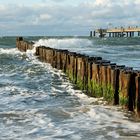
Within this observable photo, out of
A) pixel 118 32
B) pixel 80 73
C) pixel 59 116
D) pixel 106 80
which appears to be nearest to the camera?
pixel 59 116

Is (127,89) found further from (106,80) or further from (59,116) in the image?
(59,116)

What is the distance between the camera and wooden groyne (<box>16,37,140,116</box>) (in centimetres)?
935

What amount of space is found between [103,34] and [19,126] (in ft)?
341

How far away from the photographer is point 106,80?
1088 centimetres

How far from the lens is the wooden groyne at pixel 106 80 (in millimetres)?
9352

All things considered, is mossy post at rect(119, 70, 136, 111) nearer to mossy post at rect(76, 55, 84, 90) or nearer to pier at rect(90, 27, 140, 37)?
mossy post at rect(76, 55, 84, 90)

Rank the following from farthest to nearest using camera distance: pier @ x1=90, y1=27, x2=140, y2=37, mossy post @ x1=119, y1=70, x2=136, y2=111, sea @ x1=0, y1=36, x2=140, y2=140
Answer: pier @ x1=90, y1=27, x2=140, y2=37, mossy post @ x1=119, y1=70, x2=136, y2=111, sea @ x1=0, y1=36, x2=140, y2=140

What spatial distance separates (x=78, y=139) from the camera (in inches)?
299

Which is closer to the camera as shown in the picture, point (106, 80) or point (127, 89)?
point (127, 89)

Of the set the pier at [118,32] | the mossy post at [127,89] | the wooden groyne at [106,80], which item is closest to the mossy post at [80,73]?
the wooden groyne at [106,80]

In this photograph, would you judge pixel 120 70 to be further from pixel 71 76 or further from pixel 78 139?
pixel 71 76

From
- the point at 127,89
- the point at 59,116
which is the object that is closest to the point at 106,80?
the point at 127,89

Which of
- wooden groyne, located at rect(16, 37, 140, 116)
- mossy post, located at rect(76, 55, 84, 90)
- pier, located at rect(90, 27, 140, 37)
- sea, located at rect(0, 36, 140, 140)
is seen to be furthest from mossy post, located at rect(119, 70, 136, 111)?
pier, located at rect(90, 27, 140, 37)

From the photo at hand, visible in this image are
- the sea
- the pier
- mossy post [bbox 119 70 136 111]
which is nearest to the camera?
the sea
